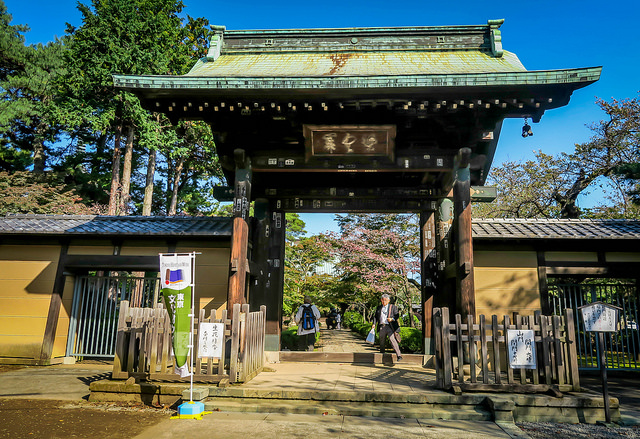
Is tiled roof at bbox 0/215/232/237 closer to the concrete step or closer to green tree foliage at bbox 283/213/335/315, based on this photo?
the concrete step

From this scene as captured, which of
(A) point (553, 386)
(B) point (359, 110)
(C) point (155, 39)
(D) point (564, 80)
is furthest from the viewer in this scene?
(C) point (155, 39)

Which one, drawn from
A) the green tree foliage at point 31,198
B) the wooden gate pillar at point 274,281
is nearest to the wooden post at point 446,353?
the wooden gate pillar at point 274,281

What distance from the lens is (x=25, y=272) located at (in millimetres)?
9398

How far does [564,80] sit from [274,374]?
23.1 feet

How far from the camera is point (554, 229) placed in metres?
8.85

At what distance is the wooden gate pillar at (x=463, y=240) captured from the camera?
690 centimetres

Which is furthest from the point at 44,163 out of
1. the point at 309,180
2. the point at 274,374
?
the point at 274,374

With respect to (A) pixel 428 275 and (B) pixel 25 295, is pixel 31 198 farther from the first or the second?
(A) pixel 428 275

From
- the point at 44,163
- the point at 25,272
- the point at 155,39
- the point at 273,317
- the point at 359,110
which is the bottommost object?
the point at 273,317

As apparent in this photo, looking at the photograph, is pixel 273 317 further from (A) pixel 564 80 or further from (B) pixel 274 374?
(A) pixel 564 80

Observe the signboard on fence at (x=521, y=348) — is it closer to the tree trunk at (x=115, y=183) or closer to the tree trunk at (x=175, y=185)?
the tree trunk at (x=115, y=183)

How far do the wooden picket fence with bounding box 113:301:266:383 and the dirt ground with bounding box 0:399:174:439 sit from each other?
1.94 feet

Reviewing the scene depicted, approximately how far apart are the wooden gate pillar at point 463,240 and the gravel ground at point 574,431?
6.79 ft

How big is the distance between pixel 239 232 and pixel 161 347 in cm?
243
